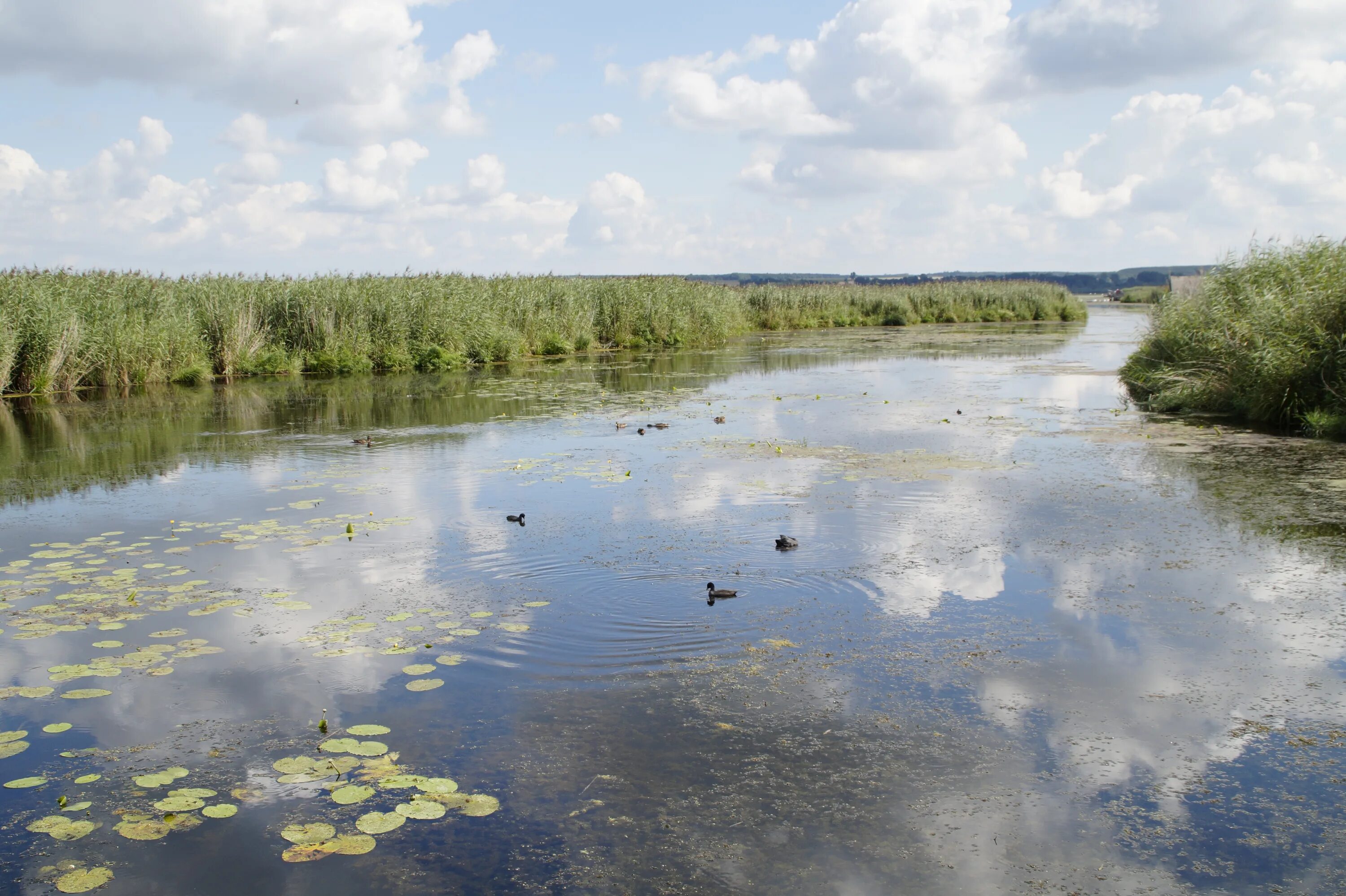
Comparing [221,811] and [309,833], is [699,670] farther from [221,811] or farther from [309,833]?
[221,811]

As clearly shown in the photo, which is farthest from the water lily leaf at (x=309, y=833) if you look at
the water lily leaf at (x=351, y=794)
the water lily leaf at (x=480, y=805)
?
the water lily leaf at (x=480, y=805)

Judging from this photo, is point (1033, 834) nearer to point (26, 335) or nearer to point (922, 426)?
point (922, 426)

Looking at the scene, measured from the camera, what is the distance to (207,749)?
412cm

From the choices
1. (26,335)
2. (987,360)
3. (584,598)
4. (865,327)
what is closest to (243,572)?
(584,598)

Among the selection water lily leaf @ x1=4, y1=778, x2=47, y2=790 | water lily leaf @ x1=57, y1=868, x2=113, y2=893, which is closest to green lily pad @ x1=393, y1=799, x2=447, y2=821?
water lily leaf @ x1=57, y1=868, x2=113, y2=893

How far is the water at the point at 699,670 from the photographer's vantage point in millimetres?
3361

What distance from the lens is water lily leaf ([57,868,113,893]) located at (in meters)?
3.18

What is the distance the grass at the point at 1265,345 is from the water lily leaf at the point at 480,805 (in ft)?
38.4

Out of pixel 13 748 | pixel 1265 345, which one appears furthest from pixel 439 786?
pixel 1265 345

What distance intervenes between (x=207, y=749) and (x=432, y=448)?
799cm

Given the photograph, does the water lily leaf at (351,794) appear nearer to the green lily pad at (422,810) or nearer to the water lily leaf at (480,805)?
the green lily pad at (422,810)

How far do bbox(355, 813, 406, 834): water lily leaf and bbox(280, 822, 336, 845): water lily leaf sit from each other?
0.09 metres

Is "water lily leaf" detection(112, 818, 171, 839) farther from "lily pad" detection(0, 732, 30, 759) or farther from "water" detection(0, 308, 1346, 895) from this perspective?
"lily pad" detection(0, 732, 30, 759)

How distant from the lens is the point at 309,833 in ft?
11.5
